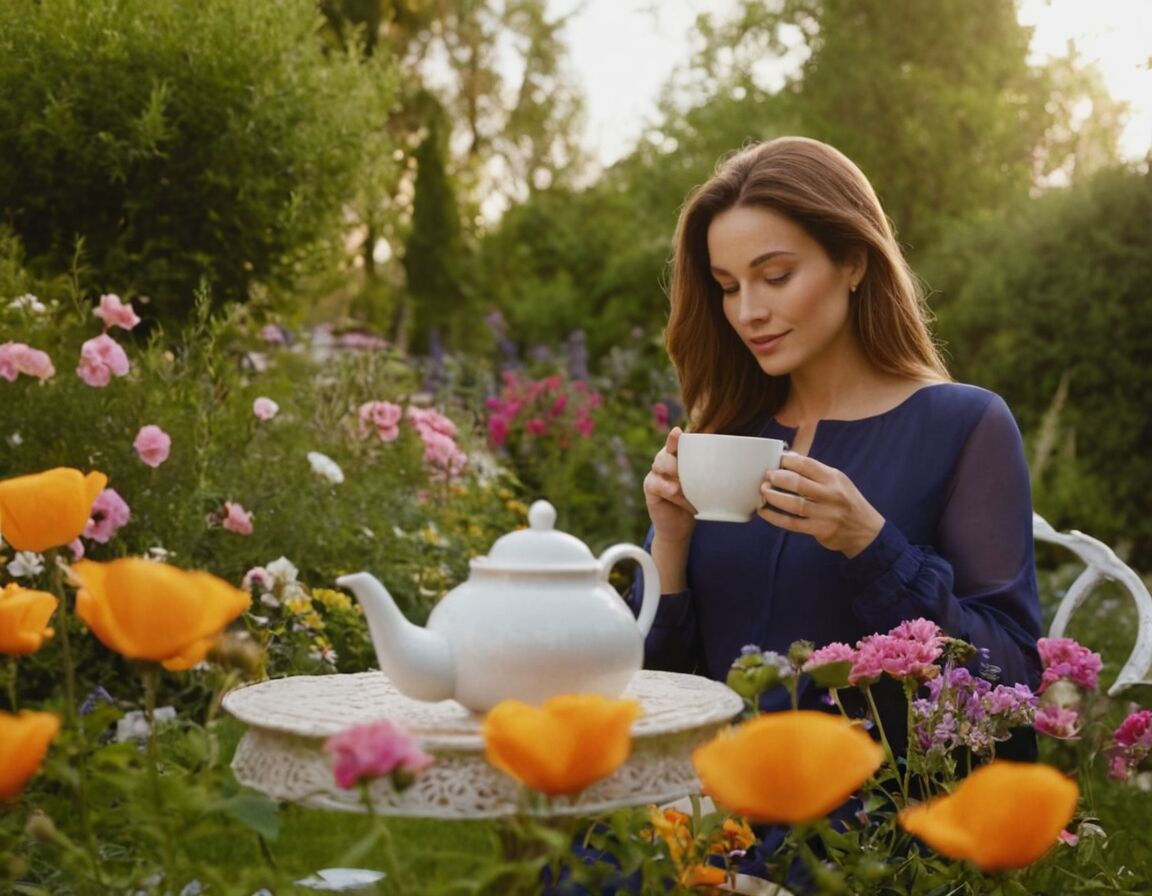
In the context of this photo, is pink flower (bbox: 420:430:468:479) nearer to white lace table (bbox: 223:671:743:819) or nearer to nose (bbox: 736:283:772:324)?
nose (bbox: 736:283:772:324)

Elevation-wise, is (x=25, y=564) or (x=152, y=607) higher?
(x=152, y=607)

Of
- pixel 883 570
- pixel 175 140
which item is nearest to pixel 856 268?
pixel 883 570

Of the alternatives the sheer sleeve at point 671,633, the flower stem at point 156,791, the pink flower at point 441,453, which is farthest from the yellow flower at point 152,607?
the pink flower at point 441,453

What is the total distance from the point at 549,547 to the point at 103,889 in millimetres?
497

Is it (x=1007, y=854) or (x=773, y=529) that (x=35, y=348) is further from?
(x=1007, y=854)

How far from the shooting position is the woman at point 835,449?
6.61 feet

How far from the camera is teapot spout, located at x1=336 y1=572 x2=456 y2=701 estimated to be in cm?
123

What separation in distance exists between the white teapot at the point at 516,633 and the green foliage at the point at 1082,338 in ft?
24.6

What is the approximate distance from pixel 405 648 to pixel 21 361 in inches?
95.7

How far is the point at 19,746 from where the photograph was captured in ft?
2.79

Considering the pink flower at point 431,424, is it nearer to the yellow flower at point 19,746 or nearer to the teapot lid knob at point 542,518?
the teapot lid knob at point 542,518

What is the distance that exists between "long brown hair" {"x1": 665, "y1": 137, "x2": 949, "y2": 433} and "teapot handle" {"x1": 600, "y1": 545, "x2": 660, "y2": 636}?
1.00 metres

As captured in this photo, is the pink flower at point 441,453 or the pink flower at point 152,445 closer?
the pink flower at point 152,445

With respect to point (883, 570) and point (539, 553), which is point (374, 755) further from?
point (883, 570)
